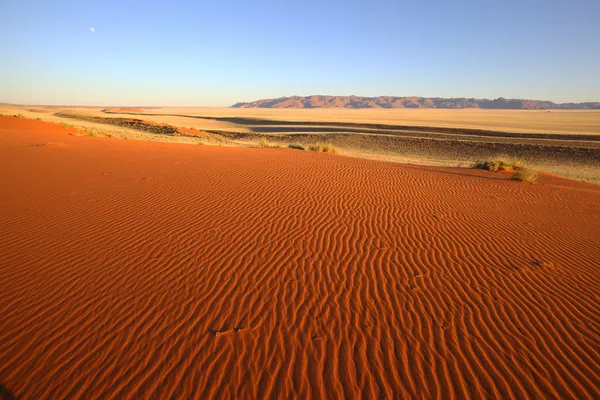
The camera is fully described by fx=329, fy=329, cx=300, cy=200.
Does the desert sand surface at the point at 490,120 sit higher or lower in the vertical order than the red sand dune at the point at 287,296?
higher

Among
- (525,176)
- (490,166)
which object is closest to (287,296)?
(525,176)

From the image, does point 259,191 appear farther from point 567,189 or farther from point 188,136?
point 188,136

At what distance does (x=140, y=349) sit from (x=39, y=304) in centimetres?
172

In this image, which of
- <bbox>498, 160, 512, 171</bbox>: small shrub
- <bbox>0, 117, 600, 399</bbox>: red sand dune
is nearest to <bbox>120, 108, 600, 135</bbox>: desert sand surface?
<bbox>498, 160, 512, 171</bbox>: small shrub

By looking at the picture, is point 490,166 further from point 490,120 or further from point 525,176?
point 490,120

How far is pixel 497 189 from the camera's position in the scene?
38.8 ft

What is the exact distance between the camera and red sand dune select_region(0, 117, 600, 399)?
10.6 ft

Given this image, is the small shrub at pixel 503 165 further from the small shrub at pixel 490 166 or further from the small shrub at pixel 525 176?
the small shrub at pixel 525 176

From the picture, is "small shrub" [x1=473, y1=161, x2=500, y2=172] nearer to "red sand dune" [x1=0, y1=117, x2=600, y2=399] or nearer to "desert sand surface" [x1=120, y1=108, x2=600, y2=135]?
"red sand dune" [x1=0, y1=117, x2=600, y2=399]

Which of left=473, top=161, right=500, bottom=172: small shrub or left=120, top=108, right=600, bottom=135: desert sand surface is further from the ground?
left=120, top=108, right=600, bottom=135: desert sand surface

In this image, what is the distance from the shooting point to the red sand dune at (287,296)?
3.23 meters

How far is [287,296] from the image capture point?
4.50m

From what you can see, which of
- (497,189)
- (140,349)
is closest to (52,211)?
(140,349)

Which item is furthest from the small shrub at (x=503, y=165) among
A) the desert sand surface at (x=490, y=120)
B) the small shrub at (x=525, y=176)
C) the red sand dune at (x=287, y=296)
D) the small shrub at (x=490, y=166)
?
the desert sand surface at (x=490, y=120)
